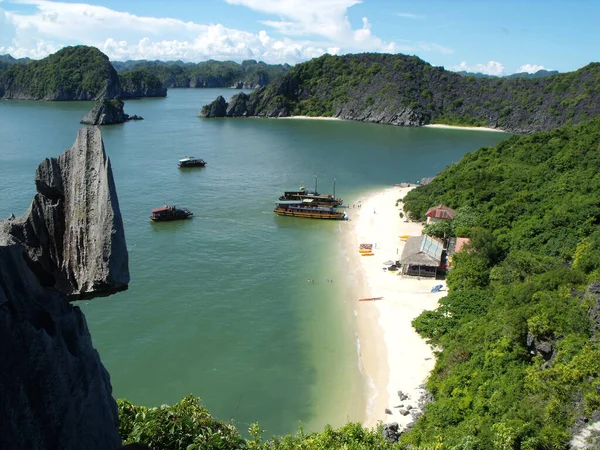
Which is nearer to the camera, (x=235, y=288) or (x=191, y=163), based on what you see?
(x=235, y=288)

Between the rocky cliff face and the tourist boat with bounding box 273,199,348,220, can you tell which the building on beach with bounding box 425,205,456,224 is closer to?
the tourist boat with bounding box 273,199,348,220

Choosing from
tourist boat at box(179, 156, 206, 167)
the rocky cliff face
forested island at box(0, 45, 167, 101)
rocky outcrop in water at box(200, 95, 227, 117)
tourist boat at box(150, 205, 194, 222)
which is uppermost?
forested island at box(0, 45, 167, 101)

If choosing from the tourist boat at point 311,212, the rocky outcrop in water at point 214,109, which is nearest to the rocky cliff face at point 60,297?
the tourist boat at point 311,212

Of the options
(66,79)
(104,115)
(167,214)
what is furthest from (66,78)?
(167,214)

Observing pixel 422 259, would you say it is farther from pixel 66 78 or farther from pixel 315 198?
pixel 66 78

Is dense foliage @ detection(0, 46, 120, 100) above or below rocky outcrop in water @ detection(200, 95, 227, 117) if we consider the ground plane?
above

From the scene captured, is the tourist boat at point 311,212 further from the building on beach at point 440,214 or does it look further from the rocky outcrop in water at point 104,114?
the rocky outcrop in water at point 104,114

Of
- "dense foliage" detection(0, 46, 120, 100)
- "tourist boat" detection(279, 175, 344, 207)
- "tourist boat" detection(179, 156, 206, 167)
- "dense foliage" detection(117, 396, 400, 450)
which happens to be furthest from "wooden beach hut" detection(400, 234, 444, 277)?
"dense foliage" detection(0, 46, 120, 100)
